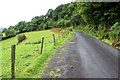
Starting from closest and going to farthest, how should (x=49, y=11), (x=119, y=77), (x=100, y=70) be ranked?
(x=119, y=77) → (x=100, y=70) → (x=49, y=11)

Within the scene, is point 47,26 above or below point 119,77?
above

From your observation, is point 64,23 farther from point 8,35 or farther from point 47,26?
point 8,35

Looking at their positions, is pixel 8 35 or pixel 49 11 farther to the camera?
pixel 49 11

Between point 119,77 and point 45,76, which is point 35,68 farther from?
point 119,77

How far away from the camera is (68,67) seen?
23.5ft

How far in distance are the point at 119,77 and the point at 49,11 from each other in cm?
9544

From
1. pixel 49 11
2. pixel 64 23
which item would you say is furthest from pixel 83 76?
pixel 49 11

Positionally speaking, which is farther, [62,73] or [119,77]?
[62,73]

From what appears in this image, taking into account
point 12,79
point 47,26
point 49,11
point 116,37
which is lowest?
point 12,79

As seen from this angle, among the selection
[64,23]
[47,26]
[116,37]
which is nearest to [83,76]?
[116,37]

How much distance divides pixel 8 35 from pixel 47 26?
2622 centimetres

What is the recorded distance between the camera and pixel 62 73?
6289mm

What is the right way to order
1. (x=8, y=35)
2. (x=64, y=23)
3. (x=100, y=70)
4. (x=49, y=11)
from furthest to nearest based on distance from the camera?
(x=49, y=11) → (x=64, y=23) → (x=8, y=35) → (x=100, y=70)

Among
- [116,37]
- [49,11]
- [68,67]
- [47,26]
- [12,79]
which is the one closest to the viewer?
[12,79]
